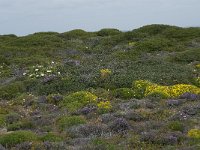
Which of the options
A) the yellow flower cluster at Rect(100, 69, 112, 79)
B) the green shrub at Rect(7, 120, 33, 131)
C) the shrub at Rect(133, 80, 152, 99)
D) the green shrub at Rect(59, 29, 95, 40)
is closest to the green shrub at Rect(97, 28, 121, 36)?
the green shrub at Rect(59, 29, 95, 40)

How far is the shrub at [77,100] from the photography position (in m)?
18.7

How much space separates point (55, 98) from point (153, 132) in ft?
25.0

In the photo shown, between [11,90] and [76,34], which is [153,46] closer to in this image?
[76,34]

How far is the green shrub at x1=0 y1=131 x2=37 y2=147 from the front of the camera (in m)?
13.7

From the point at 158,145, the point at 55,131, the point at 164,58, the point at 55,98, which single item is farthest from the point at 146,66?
the point at 158,145

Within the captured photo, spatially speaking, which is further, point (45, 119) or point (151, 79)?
point (151, 79)

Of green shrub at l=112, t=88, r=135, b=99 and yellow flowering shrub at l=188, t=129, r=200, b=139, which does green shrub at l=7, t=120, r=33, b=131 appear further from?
yellow flowering shrub at l=188, t=129, r=200, b=139

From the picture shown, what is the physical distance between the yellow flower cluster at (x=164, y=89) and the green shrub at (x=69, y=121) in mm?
4886

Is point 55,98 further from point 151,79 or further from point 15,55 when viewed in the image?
point 15,55

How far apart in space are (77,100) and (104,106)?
188cm

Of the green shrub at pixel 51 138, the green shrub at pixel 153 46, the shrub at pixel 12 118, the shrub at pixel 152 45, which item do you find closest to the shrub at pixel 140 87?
the shrub at pixel 12 118

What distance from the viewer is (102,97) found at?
20.3 m

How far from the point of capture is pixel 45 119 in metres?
16.9

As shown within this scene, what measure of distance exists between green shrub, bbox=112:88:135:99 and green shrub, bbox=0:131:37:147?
22.9 ft
